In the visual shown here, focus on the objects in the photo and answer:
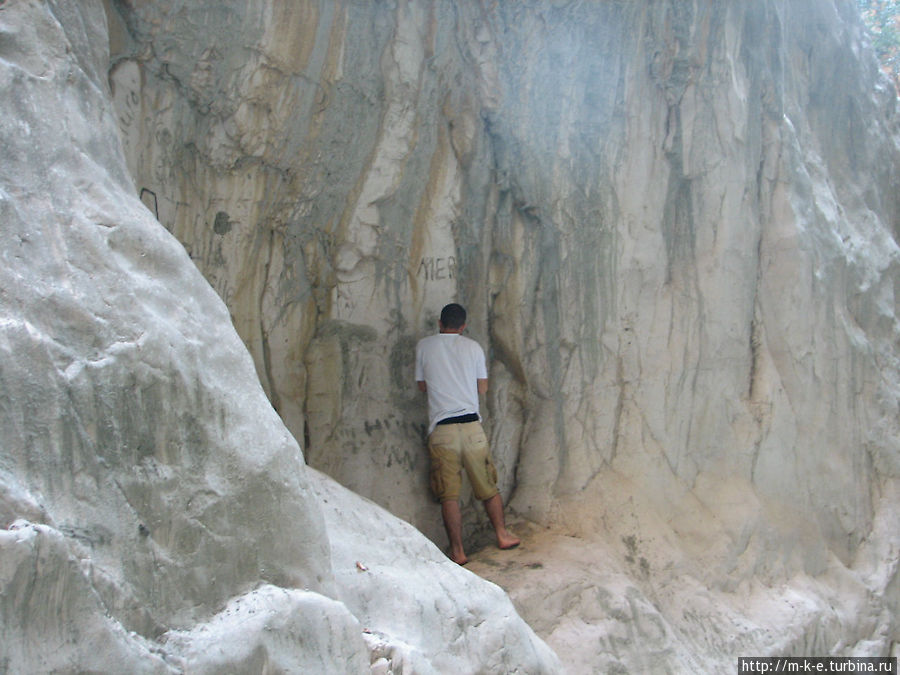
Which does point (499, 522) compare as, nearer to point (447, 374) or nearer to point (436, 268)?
point (447, 374)

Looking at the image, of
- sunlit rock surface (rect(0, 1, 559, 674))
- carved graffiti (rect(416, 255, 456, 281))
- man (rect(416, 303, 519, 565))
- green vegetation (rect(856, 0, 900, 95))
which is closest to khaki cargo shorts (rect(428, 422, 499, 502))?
man (rect(416, 303, 519, 565))

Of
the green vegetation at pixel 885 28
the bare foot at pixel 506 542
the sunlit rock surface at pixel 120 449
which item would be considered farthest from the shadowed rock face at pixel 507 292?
the green vegetation at pixel 885 28

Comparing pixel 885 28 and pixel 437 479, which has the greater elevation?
pixel 885 28

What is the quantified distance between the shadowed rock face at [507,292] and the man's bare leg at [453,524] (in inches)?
5.5

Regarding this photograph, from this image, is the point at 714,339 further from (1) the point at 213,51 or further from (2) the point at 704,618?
(1) the point at 213,51

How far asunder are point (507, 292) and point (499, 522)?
1.37m

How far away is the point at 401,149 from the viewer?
16.1 ft

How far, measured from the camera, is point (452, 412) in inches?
203

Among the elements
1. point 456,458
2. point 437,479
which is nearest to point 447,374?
point 456,458

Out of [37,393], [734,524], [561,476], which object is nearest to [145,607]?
[37,393]

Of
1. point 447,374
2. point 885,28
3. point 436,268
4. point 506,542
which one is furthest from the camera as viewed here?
point 885,28

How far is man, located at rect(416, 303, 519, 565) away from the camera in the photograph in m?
5.13

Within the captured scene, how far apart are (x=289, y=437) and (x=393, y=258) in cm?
234

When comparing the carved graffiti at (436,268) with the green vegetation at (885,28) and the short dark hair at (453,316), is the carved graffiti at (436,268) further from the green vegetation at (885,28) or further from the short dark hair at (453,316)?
the green vegetation at (885,28)
